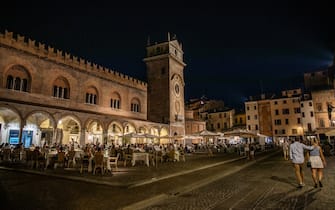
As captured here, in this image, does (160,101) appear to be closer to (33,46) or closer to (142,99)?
(142,99)

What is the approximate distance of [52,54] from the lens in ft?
75.6

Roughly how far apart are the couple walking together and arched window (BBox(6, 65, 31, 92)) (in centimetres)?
2183

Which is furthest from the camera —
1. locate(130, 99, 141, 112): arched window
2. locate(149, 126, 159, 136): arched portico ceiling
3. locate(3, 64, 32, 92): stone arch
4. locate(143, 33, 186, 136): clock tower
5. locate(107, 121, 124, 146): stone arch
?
locate(143, 33, 186, 136): clock tower

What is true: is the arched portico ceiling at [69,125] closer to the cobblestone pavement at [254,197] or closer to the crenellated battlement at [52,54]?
the crenellated battlement at [52,54]

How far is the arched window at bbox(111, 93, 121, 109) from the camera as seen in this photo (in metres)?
30.4

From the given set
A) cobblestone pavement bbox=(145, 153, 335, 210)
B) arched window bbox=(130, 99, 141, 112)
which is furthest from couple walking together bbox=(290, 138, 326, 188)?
arched window bbox=(130, 99, 141, 112)

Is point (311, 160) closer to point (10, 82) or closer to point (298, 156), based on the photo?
point (298, 156)

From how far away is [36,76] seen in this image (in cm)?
2142

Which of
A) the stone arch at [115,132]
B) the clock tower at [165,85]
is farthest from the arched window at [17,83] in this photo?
the clock tower at [165,85]

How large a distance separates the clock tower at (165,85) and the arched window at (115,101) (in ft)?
25.1

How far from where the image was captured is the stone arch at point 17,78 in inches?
764

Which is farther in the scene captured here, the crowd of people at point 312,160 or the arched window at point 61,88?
the arched window at point 61,88

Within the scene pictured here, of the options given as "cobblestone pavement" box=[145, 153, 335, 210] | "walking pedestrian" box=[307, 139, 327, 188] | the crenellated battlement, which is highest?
the crenellated battlement

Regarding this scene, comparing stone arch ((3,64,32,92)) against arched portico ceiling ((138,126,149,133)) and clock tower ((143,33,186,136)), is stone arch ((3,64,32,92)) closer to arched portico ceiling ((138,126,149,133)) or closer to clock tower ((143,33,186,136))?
arched portico ceiling ((138,126,149,133))
